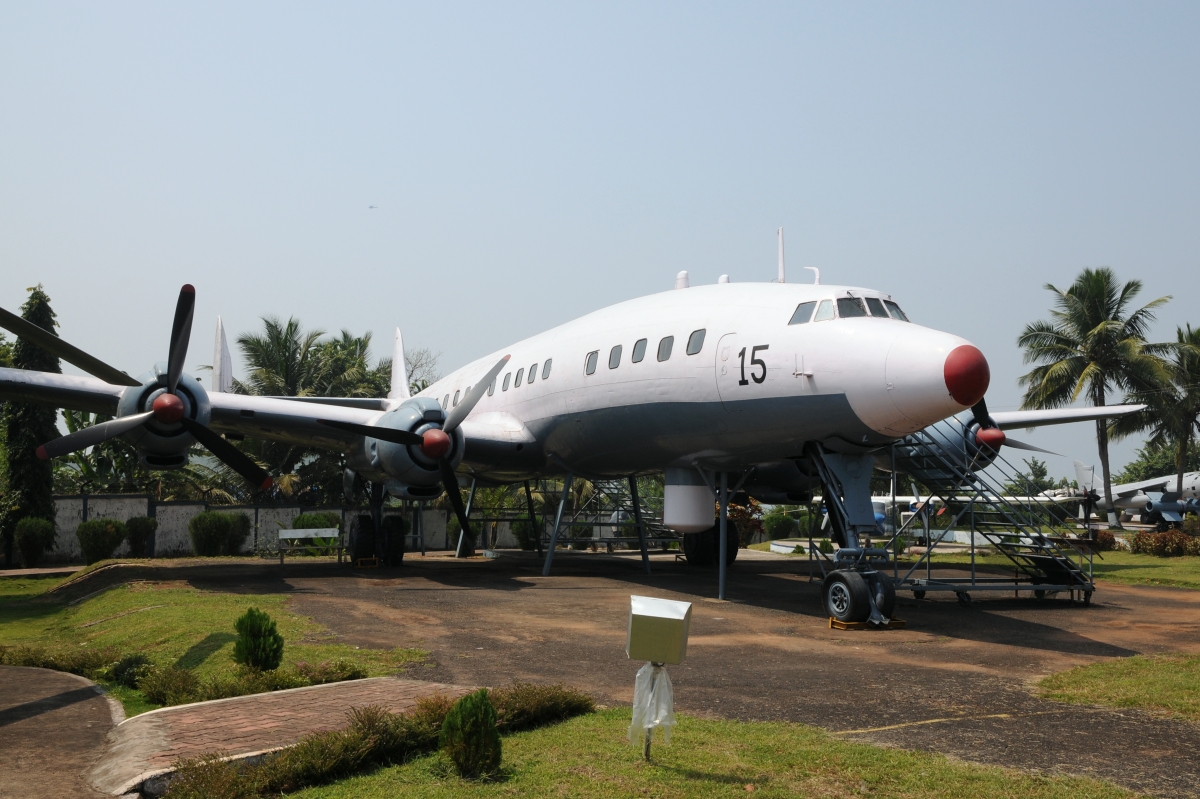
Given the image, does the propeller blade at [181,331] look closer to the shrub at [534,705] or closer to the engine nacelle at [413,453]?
the engine nacelle at [413,453]

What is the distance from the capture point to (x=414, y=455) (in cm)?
1827

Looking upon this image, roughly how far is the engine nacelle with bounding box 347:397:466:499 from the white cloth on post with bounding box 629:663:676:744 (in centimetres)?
1240

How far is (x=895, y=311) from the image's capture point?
1429 centimetres

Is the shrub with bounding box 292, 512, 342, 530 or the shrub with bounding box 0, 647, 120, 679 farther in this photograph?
the shrub with bounding box 292, 512, 342, 530

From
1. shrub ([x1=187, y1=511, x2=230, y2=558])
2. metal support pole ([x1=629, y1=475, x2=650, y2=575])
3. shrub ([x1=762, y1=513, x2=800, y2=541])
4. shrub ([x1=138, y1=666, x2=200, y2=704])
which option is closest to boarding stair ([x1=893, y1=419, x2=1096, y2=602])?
metal support pole ([x1=629, y1=475, x2=650, y2=575])

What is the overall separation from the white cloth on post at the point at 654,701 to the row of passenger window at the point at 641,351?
959 cm

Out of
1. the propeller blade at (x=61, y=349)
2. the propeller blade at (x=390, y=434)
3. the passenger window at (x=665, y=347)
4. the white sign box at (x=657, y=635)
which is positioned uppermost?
the passenger window at (x=665, y=347)

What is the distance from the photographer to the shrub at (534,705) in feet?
23.4

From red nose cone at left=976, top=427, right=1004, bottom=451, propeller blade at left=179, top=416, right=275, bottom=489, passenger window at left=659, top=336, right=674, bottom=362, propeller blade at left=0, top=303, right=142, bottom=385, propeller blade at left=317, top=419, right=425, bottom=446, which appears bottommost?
propeller blade at left=179, top=416, right=275, bottom=489

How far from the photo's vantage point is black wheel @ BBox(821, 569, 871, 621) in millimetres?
12828

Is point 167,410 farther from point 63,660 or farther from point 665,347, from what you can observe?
point 665,347

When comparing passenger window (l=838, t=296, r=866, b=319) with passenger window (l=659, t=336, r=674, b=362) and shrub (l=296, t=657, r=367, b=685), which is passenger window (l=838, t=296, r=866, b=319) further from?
shrub (l=296, t=657, r=367, b=685)

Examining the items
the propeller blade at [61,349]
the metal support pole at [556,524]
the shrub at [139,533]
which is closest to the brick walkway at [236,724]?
the propeller blade at [61,349]

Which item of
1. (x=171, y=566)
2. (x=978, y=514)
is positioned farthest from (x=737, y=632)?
(x=171, y=566)
